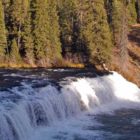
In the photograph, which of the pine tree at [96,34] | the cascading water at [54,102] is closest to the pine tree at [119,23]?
the pine tree at [96,34]

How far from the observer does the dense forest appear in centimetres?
6088

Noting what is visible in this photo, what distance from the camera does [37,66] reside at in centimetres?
6019

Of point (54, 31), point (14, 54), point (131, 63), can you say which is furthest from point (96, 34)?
point (14, 54)

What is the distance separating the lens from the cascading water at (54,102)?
28.9 m

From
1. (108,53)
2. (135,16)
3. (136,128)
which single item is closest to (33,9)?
(108,53)

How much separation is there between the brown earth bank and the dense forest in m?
1.48

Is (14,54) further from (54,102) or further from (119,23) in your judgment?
(54,102)

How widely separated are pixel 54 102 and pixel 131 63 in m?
33.7

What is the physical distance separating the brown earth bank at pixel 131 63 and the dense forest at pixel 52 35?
1.48 metres

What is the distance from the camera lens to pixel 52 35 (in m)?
64.1

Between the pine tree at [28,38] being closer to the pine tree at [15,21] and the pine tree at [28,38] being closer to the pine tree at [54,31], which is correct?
the pine tree at [15,21]

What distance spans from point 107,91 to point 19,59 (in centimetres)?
1669

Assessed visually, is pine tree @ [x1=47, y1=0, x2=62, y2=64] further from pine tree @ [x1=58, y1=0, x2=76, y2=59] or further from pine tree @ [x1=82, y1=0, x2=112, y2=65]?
pine tree @ [x1=82, y1=0, x2=112, y2=65]

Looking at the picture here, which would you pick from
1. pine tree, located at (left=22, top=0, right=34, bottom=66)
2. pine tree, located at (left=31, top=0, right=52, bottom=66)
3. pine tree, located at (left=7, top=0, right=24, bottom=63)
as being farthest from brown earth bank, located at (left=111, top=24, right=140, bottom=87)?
pine tree, located at (left=7, top=0, right=24, bottom=63)
